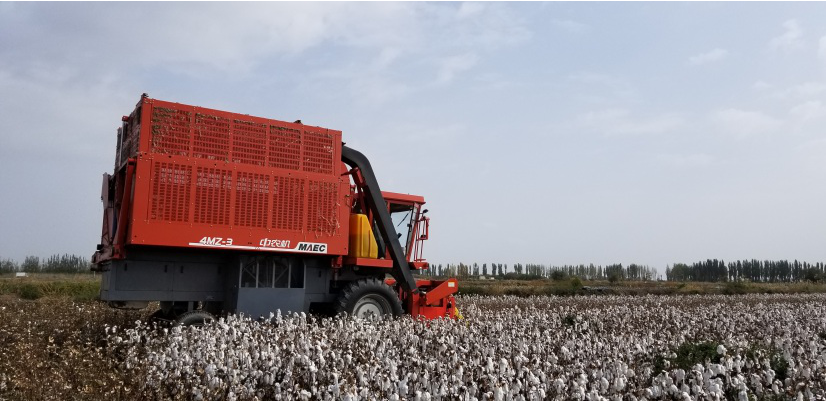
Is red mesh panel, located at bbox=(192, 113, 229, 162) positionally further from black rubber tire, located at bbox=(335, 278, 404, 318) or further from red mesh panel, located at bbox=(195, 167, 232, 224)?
black rubber tire, located at bbox=(335, 278, 404, 318)

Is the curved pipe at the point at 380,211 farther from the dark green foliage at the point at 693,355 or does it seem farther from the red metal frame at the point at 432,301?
the dark green foliage at the point at 693,355

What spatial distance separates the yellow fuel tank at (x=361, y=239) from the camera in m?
11.9

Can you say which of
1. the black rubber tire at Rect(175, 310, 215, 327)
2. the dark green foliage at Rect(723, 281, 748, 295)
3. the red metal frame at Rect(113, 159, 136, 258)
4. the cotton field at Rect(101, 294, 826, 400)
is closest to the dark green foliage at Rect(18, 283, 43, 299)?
the red metal frame at Rect(113, 159, 136, 258)

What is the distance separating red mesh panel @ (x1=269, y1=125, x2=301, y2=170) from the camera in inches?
436

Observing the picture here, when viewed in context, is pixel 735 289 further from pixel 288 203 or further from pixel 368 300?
pixel 288 203

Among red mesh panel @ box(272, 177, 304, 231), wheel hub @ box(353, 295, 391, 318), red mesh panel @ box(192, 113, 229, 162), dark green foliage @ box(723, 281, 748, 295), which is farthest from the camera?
dark green foliage @ box(723, 281, 748, 295)

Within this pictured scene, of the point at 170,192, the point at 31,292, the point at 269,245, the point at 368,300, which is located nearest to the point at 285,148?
the point at 269,245

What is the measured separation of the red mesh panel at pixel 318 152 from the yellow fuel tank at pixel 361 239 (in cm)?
110

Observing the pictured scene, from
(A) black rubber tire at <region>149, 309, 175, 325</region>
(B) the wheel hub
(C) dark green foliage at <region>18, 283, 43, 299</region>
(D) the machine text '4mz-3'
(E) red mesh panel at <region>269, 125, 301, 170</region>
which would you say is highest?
(E) red mesh panel at <region>269, 125, 301, 170</region>

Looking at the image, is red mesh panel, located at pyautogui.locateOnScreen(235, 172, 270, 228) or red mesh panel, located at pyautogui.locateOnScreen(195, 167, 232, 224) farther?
red mesh panel, located at pyautogui.locateOnScreen(235, 172, 270, 228)

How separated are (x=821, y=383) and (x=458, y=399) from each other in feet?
12.1

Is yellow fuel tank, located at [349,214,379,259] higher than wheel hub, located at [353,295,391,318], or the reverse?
yellow fuel tank, located at [349,214,379,259]

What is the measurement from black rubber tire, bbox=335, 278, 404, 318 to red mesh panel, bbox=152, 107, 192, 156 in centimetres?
357

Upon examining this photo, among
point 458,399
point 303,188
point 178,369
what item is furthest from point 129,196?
point 458,399
